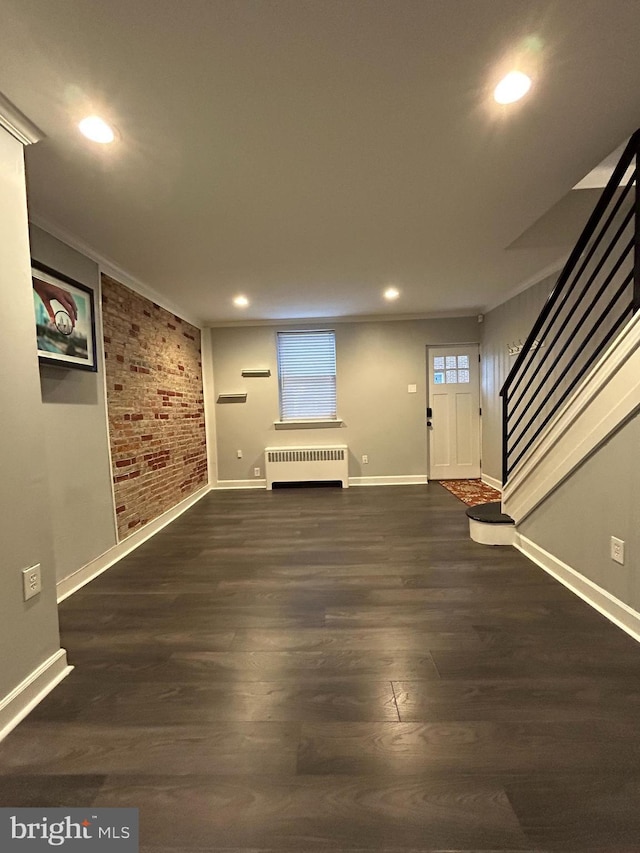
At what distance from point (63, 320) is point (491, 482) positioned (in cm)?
501

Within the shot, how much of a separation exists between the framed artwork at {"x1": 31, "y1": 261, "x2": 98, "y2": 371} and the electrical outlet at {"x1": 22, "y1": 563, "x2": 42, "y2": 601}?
4.19 ft

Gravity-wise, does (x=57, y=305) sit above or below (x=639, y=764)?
above

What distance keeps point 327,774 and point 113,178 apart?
2.80 m

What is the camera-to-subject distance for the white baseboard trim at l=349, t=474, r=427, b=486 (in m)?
5.22

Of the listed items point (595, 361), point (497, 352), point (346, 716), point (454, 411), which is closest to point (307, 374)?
point (454, 411)

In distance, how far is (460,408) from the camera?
16.9 ft

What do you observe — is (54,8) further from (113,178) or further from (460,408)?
(460,408)

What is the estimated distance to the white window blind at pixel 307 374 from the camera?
206 inches

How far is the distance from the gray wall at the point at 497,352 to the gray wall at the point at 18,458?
161 inches

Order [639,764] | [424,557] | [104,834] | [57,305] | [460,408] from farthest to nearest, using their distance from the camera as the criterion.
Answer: [460,408] < [424,557] < [57,305] < [639,764] < [104,834]

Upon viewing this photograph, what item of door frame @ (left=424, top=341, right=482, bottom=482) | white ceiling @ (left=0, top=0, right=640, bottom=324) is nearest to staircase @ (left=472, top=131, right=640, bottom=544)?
white ceiling @ (left=0, top=0, right=640, bottom=324)

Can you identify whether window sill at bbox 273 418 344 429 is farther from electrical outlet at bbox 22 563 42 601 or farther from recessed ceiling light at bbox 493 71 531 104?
recessed ceiling light at bbox 493 71 531 104

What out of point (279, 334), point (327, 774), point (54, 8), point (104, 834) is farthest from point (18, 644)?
point (279, 334)

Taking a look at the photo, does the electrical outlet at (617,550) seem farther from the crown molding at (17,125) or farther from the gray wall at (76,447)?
the crown molding at (17,125)
